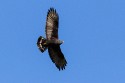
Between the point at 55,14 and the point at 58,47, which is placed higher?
the point at 55,14

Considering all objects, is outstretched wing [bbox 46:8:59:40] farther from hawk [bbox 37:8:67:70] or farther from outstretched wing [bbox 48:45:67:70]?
outstretched wing [bbox 48:45:67:70]

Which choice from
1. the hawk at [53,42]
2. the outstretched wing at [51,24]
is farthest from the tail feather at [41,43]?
the outstretched wing at [51,24]

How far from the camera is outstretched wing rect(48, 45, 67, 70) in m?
28.3

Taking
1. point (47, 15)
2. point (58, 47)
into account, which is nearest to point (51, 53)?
point (58, 47)

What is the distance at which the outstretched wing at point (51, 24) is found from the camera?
28202mm

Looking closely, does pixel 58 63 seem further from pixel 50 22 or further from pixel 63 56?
pixel 50 22

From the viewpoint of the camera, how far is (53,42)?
28.1 m

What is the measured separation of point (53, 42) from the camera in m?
28.1

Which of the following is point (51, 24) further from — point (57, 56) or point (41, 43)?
point (57, 56)

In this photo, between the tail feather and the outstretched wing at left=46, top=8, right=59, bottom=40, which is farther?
the outstretched wing at left=46, top=8, right=59, bottom=40

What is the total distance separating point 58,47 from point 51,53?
23.4 inches

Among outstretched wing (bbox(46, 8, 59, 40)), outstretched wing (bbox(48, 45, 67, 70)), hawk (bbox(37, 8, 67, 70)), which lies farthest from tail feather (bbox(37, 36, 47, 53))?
outstretched wing (bbox(48, 45, 67, 70))

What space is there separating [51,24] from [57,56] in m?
2.09

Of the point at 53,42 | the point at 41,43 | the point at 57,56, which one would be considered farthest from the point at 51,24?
the point at 57,56
